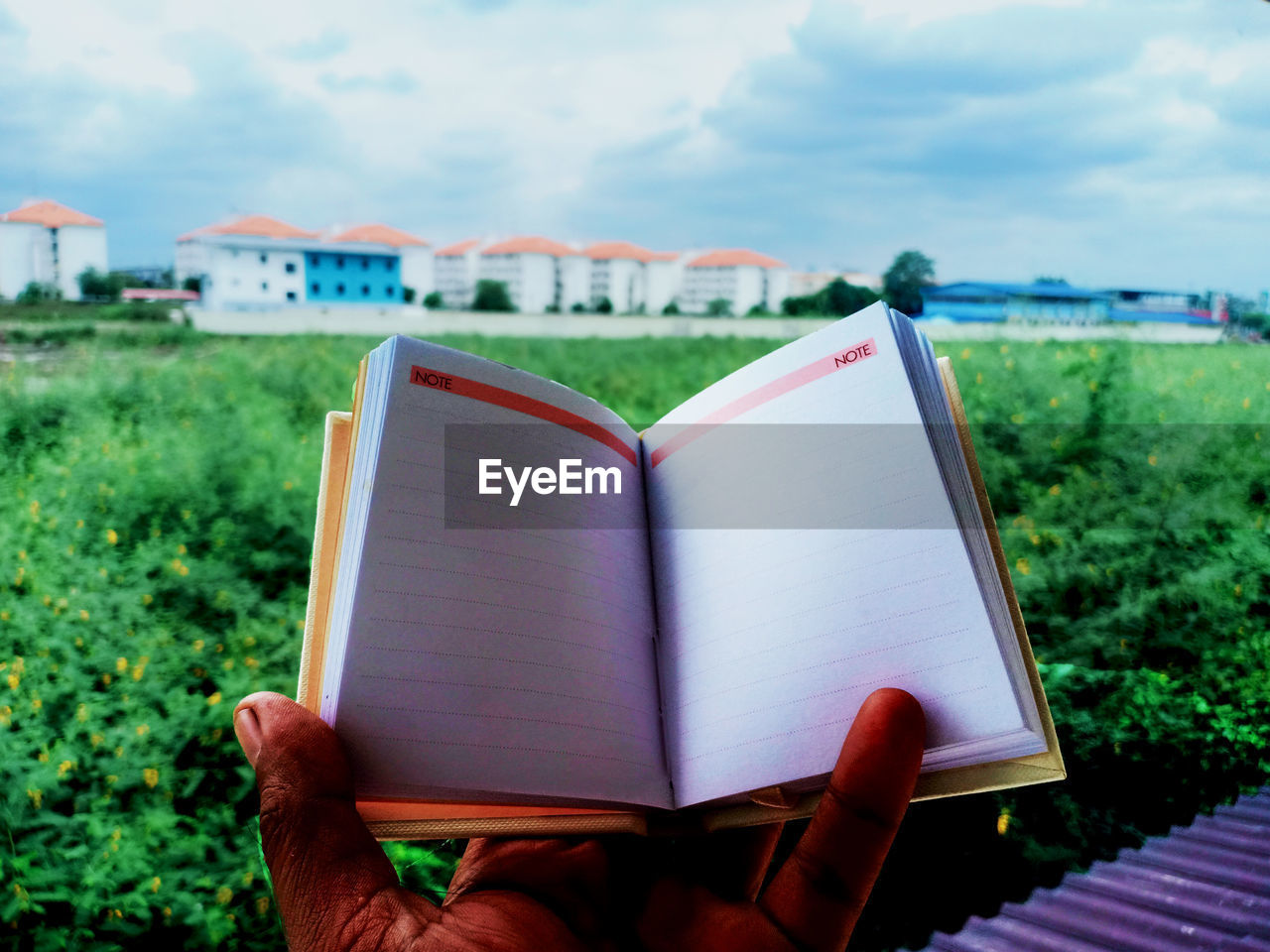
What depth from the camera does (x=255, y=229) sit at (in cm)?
156

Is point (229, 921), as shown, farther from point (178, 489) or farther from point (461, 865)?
point (178, 489)

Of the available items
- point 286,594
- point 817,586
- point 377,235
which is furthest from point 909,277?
point 817,586

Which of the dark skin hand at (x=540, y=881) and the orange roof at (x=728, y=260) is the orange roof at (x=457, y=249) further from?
the dark skin hand at (x=540, y=881)

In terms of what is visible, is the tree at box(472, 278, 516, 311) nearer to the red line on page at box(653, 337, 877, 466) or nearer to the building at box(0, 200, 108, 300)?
the building at box(0, 200, 108, 300)

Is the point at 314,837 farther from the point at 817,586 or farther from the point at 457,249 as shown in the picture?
the point at 457,249

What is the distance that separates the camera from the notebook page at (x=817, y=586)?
0.45m

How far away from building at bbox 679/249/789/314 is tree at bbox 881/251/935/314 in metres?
0.23

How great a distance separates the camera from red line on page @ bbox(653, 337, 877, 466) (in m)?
0.51

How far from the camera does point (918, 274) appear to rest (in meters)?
1.87

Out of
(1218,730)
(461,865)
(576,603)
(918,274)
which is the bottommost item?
(1218,730)

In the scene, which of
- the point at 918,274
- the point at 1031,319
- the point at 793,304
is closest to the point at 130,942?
the point at 793,304

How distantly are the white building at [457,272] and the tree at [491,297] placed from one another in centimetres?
1

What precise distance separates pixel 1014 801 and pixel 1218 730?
0.42 m

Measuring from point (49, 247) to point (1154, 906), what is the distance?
182cm
